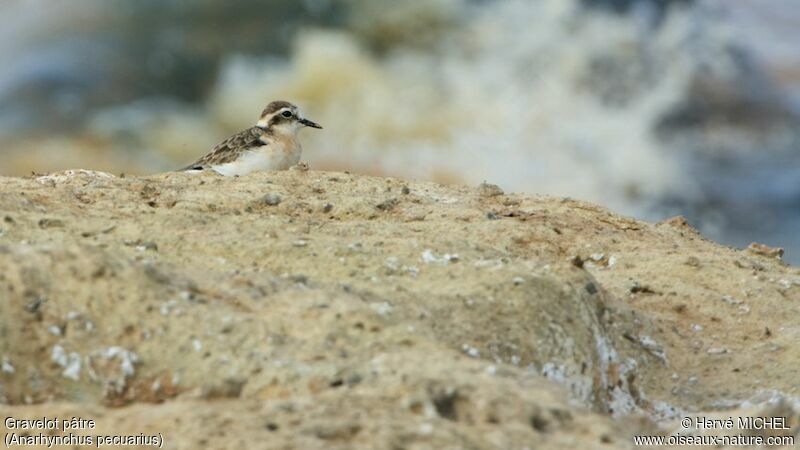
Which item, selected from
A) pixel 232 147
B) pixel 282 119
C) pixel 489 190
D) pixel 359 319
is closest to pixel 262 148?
pixel 232 147

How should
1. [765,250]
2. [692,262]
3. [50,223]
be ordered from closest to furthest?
[50,223] < [692,262] < [765,250]

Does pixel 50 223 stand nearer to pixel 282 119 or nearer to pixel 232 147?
pixel 232 147

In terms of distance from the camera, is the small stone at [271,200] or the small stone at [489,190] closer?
the small stone at [271,200]

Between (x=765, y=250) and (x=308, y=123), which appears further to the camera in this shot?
(x=308, y=123)

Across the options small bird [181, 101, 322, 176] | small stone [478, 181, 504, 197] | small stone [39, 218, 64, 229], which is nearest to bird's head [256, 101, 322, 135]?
small bird [181, 101, 322, 176]

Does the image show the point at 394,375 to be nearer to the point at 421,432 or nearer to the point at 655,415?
the point at 421,432

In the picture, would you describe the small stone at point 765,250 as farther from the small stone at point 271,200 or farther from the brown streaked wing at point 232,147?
the brown streaked wing at point 232,147

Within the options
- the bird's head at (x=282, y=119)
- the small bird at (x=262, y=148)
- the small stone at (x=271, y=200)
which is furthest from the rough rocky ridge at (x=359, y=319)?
the bird's head at (x=282, y=119)
